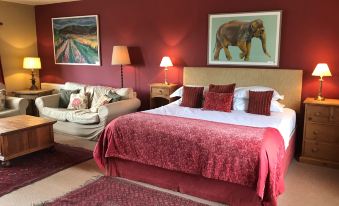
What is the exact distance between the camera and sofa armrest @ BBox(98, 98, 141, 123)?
4461 millimetres

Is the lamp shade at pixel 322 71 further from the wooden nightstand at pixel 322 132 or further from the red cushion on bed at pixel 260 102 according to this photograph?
the red cushion on bed at pixel 260 102

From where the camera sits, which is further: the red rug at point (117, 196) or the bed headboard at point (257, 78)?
the bed headboard at point (257, 78)

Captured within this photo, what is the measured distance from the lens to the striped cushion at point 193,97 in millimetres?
4227

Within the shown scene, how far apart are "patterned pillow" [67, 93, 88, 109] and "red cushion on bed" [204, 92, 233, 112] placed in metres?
2.26

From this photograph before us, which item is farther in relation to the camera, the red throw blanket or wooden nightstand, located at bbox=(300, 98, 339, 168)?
wooden nightstand, located at bbox=(300, 98, 339, 168)

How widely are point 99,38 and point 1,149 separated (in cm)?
292

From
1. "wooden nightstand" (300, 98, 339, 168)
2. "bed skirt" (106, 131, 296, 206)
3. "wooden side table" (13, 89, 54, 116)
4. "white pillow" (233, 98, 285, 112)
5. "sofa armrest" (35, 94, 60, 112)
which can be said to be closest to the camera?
"bed skirt" (106, 131, 296, 206)

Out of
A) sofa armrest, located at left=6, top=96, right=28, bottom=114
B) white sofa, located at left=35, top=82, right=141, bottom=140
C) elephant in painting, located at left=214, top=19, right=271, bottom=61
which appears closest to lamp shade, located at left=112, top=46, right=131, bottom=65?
white sofa, located at left=35, top=82, right=141, bottom=140

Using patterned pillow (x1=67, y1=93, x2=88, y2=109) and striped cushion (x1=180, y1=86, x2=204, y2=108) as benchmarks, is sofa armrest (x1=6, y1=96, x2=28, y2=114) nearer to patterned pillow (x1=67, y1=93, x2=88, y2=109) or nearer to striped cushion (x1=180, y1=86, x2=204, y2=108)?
patterned pillow (x1=67, y1=93, x2=88, y2=109)

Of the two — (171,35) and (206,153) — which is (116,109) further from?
(206,153)

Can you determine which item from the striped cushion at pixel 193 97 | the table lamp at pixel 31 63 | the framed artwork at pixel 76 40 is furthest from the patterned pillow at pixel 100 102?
the table lamp at pixel 31 63

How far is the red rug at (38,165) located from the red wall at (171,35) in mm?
1869

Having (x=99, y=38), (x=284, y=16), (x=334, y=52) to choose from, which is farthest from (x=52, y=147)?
(x=334, y=52)

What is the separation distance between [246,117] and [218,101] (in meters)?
0.52
